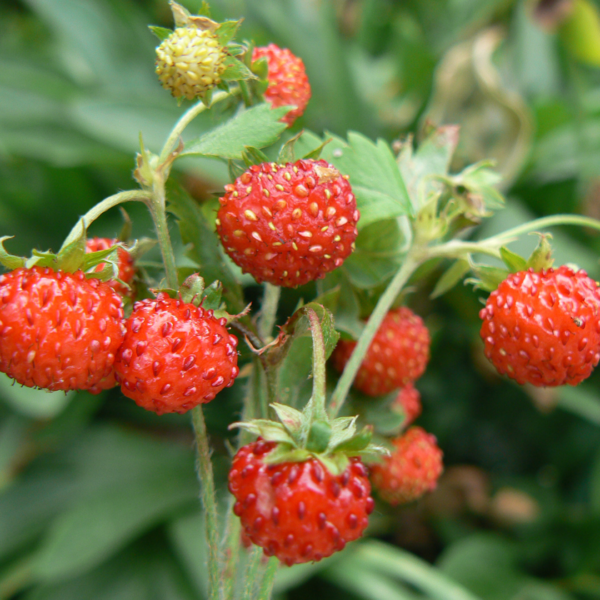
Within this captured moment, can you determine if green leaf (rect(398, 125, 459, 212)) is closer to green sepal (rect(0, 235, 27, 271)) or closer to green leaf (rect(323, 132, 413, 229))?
green leaf (rect(323, 132, 413, 229))

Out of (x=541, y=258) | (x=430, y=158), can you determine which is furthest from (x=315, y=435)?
(x=430, y=158)

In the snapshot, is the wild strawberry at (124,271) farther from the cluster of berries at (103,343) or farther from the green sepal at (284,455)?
the green sepal at (284,455)

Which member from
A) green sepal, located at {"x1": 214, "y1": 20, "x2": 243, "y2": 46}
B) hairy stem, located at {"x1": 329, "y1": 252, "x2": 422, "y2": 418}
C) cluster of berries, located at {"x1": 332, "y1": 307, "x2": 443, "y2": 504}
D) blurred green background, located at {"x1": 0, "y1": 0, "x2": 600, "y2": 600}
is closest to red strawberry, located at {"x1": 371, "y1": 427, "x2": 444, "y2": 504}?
cluster of berries, located at {"x1": 332, "y1": 307, "x2": 443, "y2": 504}

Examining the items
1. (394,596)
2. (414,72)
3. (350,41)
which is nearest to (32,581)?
(394,596)

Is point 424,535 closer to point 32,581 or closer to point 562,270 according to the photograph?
point 32,581

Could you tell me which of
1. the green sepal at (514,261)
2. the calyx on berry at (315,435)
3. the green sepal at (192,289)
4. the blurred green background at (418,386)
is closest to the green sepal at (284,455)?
the calyx on berry at (315,435)
